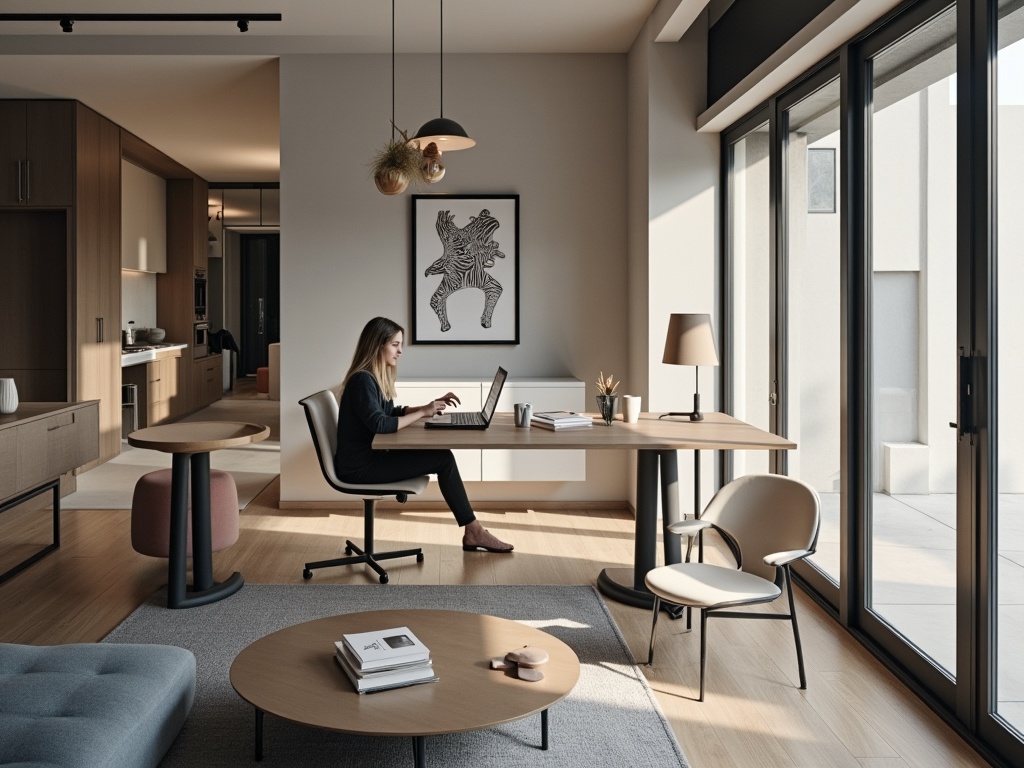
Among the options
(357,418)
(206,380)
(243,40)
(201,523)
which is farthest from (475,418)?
(206,380)

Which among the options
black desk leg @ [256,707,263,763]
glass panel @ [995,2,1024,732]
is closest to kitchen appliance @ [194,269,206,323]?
black desk leg @ [256,707,263,763]

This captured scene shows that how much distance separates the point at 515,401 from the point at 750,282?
1580 millimetres

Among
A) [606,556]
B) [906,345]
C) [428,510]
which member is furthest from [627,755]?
[428,510]

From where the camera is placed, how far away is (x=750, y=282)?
4.90 meters

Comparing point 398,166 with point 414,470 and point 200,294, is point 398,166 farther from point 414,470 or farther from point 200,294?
point 200,294

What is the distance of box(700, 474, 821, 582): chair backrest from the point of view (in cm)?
310

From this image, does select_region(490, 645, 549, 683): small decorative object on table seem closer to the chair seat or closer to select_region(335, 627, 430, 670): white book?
select_region(335, 627, 430, 670): white book

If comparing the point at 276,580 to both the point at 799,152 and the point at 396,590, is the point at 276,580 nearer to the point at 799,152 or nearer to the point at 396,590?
the point at 396,590

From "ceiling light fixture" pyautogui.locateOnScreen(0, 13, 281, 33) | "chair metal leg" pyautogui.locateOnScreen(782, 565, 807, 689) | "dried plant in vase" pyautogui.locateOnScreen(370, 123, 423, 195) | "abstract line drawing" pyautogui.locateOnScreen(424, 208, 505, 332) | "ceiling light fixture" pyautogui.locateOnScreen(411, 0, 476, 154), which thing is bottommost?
"chair metal leg" pyautogui.locateOnScreen(782, 565, 807, 689)

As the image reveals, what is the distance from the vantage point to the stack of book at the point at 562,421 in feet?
12.7

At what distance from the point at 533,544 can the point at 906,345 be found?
95.0 inches

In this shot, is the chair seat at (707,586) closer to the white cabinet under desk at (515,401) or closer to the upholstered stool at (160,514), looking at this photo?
the upholstered stool at (160,514)

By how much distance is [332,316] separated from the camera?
5.81 meters

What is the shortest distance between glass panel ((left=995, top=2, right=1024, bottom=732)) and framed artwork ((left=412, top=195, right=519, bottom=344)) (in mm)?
3557
